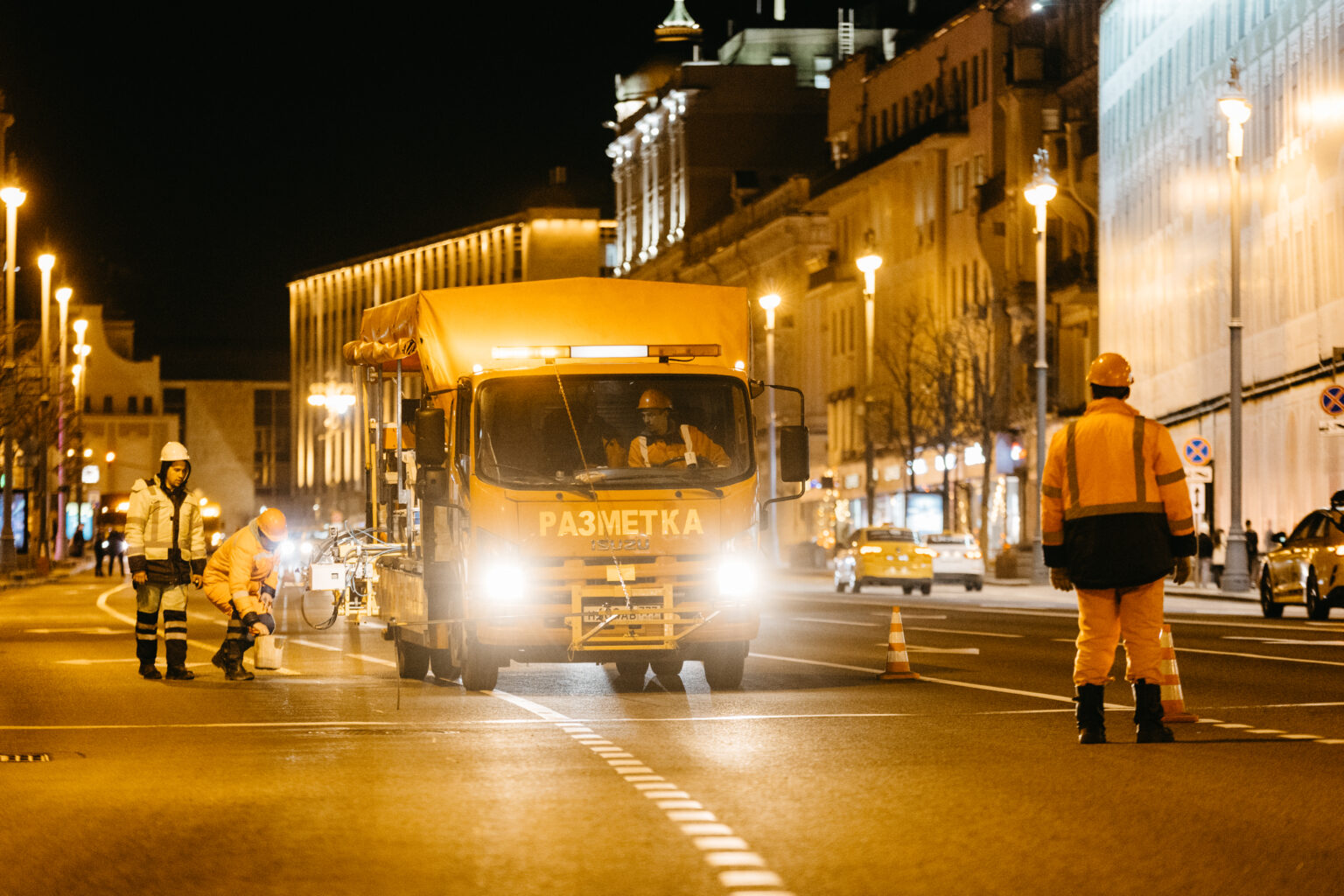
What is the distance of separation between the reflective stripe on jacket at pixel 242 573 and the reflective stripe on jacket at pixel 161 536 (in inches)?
8.8

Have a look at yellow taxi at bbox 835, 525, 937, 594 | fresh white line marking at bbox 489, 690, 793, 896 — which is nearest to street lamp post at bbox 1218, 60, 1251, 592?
yellow taxi at bbox 835, 525, 937, 594

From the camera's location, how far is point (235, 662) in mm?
20375

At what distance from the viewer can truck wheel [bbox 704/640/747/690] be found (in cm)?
1866

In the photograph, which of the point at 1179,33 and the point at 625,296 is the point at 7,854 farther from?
the point at 1179,33

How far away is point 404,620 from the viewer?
20.3 m

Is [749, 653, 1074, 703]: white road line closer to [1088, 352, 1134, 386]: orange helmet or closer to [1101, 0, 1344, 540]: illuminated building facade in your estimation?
[1088, 352, 1134, 386]: orange helmet

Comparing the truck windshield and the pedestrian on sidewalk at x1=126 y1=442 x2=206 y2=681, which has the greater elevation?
the truck windshield

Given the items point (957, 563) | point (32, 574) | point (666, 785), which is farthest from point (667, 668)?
point (32, 574)

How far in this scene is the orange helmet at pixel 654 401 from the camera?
1838 centimetres

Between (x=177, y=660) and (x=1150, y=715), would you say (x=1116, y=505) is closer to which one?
A: (x=1150, y=715)

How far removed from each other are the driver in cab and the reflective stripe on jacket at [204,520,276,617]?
3.81 metres

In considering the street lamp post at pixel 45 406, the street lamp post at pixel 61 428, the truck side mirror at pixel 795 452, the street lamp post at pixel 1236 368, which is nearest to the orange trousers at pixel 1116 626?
the truck side mirror at pixel 795 452

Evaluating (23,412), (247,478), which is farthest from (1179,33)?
(247,478)

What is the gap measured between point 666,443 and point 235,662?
4.41 m
